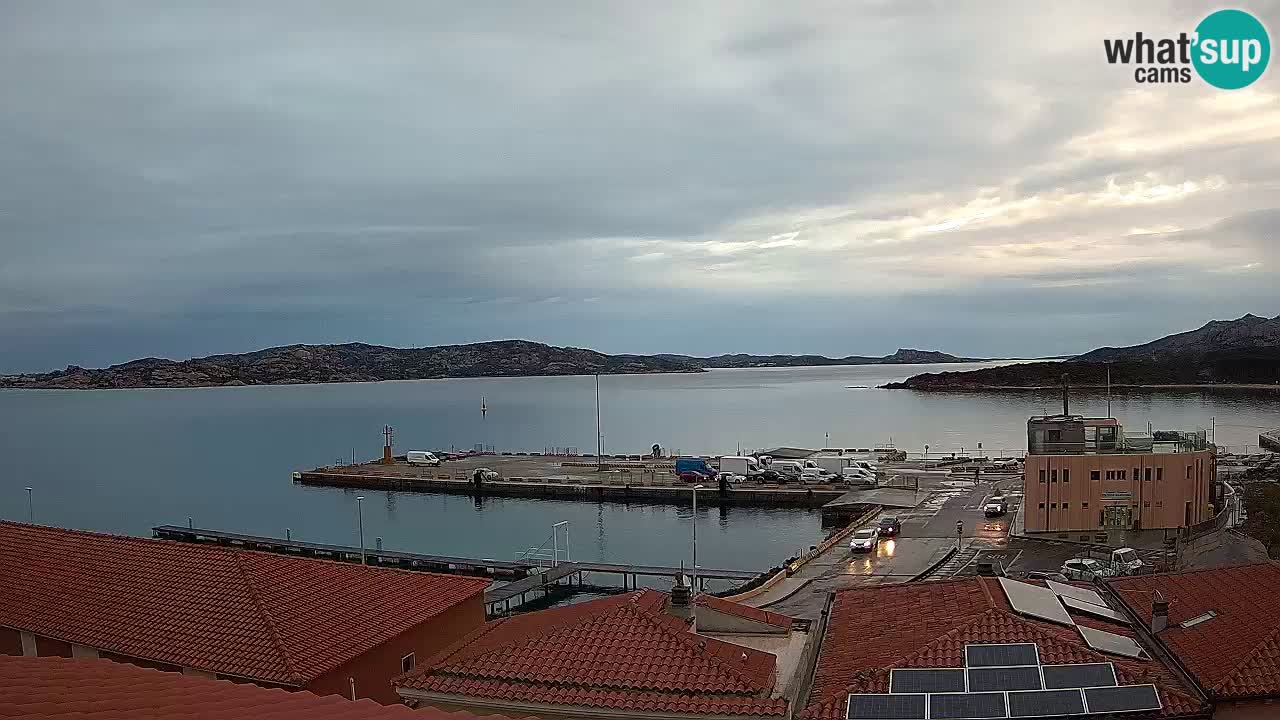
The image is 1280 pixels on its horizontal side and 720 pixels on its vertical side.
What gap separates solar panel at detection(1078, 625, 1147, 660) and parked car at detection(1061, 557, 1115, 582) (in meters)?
13.4

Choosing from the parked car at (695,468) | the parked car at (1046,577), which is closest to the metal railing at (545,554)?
the parked car at (695,468)

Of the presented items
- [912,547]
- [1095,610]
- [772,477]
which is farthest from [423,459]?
[1095,610]

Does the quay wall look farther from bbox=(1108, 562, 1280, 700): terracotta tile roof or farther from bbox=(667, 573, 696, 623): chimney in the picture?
bbox=(667, 573, 696, 623): chimney

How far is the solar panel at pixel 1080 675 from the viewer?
8.28 meters

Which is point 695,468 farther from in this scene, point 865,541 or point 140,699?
point 140,699

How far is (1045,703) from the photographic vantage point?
319 inches

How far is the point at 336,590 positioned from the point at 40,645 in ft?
13.1

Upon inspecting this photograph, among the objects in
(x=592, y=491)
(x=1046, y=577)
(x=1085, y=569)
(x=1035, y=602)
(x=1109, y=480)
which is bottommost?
(x=592, y=491)

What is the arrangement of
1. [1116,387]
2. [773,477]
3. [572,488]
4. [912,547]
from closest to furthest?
[912,547]
[773,477]
[572,488]
[1116,387]

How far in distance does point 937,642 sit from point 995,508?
94.2 ft

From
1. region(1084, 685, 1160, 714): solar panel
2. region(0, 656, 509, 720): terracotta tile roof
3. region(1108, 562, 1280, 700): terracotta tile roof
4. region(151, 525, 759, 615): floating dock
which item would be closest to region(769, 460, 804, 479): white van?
region(151, 525, 759, 615): floating dock

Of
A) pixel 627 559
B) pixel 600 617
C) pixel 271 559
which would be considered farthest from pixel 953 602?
pixel 627 559

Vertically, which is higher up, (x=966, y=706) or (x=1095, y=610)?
(x=1095, y=610)

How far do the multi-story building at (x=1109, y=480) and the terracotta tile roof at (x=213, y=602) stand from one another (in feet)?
73.1
